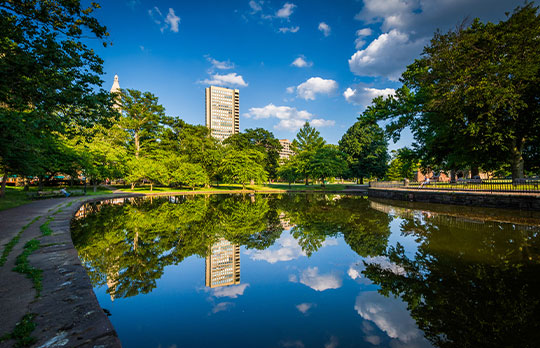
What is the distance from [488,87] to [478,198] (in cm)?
813

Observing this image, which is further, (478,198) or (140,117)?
(140,117)

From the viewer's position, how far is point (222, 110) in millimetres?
145875

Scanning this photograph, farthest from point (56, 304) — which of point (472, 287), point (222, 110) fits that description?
point (222, 110)

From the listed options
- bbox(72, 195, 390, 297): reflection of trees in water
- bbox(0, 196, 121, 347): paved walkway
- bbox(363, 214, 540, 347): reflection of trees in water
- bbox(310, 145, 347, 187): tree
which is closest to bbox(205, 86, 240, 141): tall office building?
bbox(310, 145, 347, 187): tree

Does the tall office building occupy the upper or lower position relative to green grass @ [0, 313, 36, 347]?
upper

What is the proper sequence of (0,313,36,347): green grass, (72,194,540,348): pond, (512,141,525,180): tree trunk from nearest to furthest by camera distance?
(0,313,36,347): green grass
(72,194,540,348): pond
(512,141,525,180): tree trunk

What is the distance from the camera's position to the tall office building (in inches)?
5635

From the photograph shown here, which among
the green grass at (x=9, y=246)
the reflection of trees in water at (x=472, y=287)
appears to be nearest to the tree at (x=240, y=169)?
the green grass at (x=9, y=246)

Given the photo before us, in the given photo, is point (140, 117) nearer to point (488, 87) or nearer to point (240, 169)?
point (240, 169)

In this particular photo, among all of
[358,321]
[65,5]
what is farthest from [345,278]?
[65,5]

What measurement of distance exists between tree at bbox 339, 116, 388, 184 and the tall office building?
10268 cm

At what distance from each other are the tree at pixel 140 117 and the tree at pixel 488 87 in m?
48.6

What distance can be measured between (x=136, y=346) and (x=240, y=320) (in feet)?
5.06

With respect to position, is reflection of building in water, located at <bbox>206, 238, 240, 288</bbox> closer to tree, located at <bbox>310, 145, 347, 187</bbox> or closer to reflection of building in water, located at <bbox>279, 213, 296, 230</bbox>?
reflection of building in water, located at <bbox>279, 213, 296, 230</bbox>
